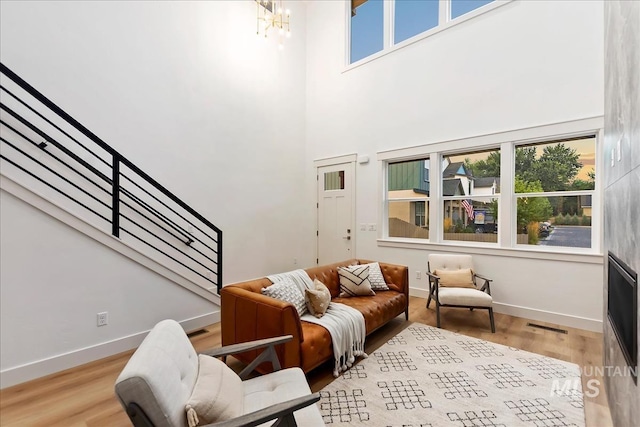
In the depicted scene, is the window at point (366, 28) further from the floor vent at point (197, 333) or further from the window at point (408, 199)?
the floor vent at point (197, 333)

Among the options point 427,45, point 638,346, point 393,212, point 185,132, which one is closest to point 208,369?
point 638,346

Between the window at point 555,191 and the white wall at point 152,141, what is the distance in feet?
12.4

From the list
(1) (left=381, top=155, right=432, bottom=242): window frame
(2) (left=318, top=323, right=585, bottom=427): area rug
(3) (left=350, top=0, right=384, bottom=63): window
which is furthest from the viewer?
(3) (left=350, top=0, right=384, bottom=63): window

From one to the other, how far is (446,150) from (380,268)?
2.16 metres

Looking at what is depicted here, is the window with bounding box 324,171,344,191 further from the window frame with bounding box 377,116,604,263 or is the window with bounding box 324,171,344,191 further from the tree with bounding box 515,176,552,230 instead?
the tree with bounding box 515,176,552,230

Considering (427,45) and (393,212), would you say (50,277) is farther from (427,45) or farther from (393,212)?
(427,45)

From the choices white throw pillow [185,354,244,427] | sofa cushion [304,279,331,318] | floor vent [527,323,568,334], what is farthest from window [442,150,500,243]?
white throw pillow [185,354,244,427]

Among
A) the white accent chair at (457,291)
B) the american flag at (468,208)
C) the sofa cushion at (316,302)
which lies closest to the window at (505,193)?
the american flag at (468,208)

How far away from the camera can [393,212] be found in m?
5.09

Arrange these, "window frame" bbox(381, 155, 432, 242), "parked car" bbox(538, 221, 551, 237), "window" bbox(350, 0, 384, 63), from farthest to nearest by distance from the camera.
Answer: "window" bbox(350, 0, 384, 63)
"window frame" bbox(381, 155, 432, 242)
"parked car" bbox(538, 221, 551, 237)

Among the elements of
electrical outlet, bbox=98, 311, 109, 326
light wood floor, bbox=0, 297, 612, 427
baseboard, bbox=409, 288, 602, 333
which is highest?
electrical outlet, bbox=98, 311, 109, 326

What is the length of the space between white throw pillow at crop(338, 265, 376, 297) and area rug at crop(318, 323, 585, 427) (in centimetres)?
65

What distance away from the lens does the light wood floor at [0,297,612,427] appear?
193 cm

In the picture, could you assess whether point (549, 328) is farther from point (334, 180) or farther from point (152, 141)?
point (152, 141)
